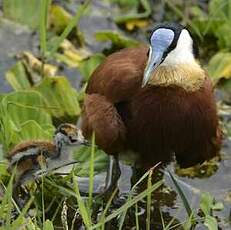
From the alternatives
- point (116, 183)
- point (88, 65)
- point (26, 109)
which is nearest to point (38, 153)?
point (116, 183)

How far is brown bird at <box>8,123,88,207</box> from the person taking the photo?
3.25 meters

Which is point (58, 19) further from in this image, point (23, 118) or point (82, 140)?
point (82, 140)

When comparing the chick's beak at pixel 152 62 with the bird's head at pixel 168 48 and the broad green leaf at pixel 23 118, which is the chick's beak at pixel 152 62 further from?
the broad green leaf at pixel 23 118

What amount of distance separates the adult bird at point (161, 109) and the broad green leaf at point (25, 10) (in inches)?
52.1

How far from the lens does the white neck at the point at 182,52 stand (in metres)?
3.10

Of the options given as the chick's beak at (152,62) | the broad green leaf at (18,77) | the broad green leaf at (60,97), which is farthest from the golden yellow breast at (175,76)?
the broad green leaf at (18,77)

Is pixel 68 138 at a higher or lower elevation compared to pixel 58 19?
lower

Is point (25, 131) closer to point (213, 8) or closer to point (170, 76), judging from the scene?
point (170, 76)

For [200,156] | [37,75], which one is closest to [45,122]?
[37,75]

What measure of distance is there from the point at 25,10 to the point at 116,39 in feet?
1.66

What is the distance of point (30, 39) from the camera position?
14.8 ft

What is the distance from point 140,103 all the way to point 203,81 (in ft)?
0.83

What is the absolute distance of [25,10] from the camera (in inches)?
177

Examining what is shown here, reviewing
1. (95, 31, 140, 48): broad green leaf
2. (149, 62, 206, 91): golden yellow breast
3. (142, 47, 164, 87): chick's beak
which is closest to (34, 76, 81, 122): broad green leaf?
(95, 31, 140, 48): broad green leaf
